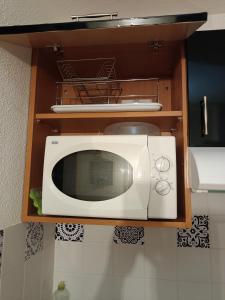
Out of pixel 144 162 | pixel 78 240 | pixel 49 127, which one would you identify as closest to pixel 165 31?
pixel 144 162

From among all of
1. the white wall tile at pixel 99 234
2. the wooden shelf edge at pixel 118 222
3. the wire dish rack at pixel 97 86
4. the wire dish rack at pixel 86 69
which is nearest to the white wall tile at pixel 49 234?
the white wall tile at pixel 99 234

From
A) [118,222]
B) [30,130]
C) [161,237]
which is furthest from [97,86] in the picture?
[161,237]

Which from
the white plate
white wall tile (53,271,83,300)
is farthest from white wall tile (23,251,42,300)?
the white plate

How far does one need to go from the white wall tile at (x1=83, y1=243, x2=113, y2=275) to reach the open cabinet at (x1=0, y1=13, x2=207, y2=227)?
1.29 ft

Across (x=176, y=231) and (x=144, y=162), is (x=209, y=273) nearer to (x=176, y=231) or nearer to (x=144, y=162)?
(x=176, y=231)

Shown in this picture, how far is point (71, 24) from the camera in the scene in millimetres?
699

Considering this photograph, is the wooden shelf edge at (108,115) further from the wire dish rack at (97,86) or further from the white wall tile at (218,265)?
the white wall tile at (218,265)

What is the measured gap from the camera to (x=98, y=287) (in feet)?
3.62

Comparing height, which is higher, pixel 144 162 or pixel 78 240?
pixel 144 162

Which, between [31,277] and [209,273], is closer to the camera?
[31,277]

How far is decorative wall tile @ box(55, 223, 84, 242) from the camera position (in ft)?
3.75

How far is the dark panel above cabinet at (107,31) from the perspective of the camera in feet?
2.21

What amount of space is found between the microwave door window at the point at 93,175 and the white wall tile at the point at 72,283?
1.81ft

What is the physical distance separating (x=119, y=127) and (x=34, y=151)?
34cm
